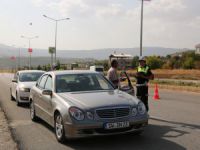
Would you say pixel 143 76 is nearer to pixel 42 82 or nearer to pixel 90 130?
pixel 42 82

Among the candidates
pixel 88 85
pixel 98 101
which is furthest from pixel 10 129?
pixel 98 101

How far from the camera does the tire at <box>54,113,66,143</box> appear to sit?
26.2 ft

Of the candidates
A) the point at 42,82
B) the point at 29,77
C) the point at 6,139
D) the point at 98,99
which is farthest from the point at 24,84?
the point at 98,99

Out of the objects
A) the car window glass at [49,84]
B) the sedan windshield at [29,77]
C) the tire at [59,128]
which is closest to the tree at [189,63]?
the sedan windshield at [29,77]

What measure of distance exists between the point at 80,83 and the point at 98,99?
4.29ft

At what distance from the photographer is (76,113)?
300 inches

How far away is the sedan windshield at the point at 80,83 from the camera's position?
908cm

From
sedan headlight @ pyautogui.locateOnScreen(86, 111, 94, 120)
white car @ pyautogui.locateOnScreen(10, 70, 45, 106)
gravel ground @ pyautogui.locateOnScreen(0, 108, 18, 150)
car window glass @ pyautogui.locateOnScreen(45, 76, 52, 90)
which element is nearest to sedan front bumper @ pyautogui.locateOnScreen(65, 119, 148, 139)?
sedan headlight @ pyautogui.locateOnScreen(86, 111, 94, 120)

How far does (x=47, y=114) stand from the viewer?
30.3 ft

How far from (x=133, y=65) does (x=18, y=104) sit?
61767mm

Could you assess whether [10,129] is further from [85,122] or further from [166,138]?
[166,138]

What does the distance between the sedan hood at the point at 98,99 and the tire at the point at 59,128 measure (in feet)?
1.39

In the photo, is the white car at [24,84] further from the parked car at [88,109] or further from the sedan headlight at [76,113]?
the sedan headlight at [76,113]

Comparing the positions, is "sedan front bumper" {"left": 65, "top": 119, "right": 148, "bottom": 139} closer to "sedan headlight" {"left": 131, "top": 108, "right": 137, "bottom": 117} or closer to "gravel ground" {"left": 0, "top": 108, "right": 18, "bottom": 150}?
"sedan headlight" {"left": 131, "top": 108, "right": 137, "bottom": 117}
